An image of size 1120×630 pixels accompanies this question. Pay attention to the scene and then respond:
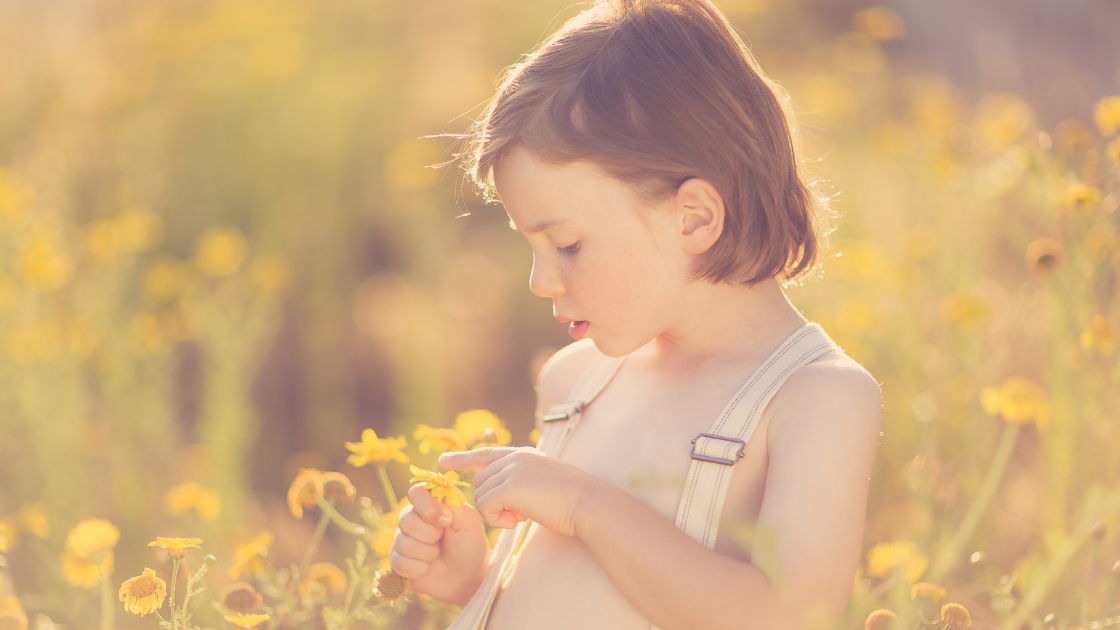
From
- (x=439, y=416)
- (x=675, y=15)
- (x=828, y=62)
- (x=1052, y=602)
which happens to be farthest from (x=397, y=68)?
(x=1052, y=602)

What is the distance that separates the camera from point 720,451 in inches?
33.9

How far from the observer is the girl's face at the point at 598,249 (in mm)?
918

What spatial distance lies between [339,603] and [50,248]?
1463 millimetres

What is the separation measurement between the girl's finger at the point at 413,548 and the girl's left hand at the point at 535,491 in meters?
0.14

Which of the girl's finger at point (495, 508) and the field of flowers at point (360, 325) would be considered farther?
the field of flowers at point (360, 325)

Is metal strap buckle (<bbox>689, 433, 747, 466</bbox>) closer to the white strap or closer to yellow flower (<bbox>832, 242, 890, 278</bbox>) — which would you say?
the white strap

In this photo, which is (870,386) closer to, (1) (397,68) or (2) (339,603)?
(2) (339,603)

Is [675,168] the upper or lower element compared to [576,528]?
upper

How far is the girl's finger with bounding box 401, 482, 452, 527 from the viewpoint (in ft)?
3.14

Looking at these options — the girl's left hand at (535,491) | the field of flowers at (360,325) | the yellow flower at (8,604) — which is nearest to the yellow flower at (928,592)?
the field of flowers at (360,325)

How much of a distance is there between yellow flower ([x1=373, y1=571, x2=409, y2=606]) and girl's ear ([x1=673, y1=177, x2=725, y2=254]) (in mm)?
524

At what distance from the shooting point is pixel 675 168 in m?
0.93

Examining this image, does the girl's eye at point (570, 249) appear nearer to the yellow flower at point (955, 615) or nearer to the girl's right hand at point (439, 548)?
the girl's right hand at point (439, 548)

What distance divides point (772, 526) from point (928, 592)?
287mm
